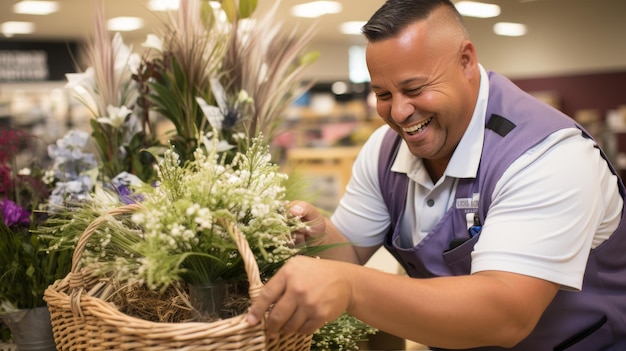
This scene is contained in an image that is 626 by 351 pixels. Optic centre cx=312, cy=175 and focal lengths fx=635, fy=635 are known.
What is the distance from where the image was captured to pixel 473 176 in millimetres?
1447

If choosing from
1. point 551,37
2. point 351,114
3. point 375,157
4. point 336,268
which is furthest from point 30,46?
point 336,268

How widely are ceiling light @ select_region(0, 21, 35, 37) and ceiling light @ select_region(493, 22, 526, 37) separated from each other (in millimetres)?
7172

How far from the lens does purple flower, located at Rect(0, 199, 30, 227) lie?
1.47m

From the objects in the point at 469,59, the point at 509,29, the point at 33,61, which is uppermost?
the point at 469,59

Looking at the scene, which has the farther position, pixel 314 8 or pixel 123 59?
pixel 314 8

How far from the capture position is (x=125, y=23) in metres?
9.75

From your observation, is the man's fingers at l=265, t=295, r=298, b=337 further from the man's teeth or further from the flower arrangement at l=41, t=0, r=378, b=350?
the man's teeth

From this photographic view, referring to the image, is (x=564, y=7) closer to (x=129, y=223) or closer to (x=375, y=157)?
(x=375, y=157)

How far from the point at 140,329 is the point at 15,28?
424 inches

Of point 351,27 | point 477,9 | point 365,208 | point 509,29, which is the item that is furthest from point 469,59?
point 351,27

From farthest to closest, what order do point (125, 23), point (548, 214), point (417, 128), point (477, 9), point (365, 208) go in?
point (125, 23) → point (477, 9) → point (365, 208) → point (417, 128) → point (548, 214)

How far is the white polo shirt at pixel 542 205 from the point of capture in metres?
1.20

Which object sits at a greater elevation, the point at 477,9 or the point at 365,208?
the point at 477,9

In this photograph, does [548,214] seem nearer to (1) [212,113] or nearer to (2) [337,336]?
(2) [337,336]
